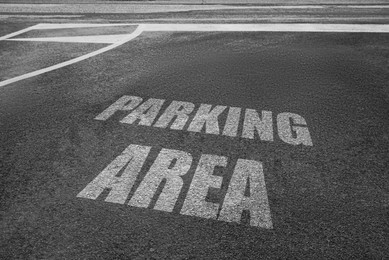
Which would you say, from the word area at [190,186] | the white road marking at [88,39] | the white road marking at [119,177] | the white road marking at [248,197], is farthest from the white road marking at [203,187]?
the white road marking at [88,39]

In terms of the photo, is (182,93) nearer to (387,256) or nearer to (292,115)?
(292,115)

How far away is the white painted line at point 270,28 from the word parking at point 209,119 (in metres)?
4.44

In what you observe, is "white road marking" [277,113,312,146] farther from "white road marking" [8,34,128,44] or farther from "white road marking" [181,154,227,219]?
"white road marking" [8,34,128,44]

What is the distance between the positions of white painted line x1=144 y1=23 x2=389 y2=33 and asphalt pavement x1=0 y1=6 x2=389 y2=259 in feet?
5.97

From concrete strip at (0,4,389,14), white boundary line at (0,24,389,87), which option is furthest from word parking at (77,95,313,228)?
concrete strip at (0,4,389,14)

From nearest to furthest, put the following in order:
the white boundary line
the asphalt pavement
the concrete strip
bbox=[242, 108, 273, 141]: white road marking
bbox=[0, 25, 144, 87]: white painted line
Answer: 1. the asphalt pavement
2. bbox=[242, 108, 273, 141]: white road marking
3. bbox=[0, 25, 144, 87]: white painted line
4. the white boundary line
5. the concrete strip

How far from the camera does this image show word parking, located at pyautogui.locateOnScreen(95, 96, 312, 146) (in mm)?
4254

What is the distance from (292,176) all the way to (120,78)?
3496 millimetres

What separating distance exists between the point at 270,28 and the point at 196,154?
6.11 meters

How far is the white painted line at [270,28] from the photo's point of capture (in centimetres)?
888

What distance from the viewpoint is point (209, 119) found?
460cm

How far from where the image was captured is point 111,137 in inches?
165

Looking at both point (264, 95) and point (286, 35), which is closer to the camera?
point (264, 95)

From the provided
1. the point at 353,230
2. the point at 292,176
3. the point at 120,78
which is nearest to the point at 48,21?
the point at 120,78
